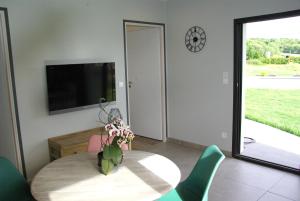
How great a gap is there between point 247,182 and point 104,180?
215 cm

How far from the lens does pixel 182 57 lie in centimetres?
459

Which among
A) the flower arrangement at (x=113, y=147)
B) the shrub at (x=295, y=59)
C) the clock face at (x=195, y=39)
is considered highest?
the clock face at (x=195, y=39)

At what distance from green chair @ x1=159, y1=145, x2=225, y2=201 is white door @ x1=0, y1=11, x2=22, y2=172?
2119 mm

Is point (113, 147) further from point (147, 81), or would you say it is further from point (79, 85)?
point (147, 81)

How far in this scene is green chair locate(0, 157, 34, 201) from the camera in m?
2.10

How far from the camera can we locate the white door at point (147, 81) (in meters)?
4.84

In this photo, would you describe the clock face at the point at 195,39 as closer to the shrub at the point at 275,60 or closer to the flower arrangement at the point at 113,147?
the shrub at the point at 275,60

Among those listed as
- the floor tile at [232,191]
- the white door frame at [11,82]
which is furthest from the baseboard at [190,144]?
the white door frame at [11,82]

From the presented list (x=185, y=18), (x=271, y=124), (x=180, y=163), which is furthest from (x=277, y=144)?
(x=185, y=18)

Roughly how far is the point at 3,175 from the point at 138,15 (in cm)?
316

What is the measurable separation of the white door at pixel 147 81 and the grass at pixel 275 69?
1810 mm

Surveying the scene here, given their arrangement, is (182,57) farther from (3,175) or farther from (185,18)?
Answer: (3,175)

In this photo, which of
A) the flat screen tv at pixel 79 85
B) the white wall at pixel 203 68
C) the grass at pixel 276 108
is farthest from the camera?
the grass at pixel 276 108

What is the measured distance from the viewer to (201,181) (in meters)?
2.10
